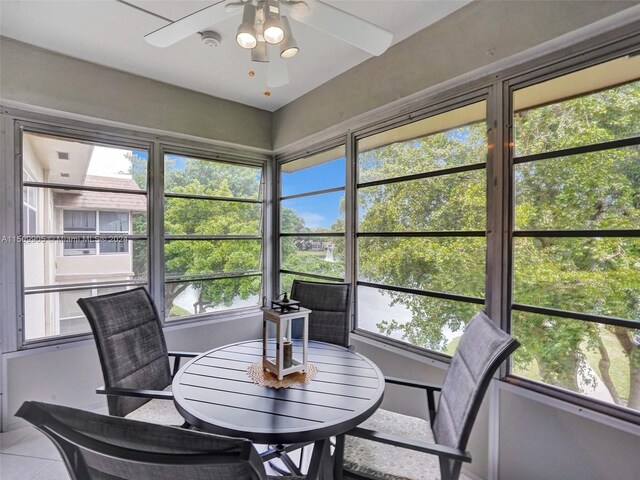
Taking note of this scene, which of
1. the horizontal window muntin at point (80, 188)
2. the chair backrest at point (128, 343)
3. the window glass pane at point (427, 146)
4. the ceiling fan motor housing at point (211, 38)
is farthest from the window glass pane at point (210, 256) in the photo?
the ceiling fan motor housing at point (211, 38)

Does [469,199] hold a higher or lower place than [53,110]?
lower

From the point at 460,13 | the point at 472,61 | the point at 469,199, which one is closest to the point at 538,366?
the point at 469,199

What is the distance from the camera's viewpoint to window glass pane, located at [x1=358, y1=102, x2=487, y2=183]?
2129mm

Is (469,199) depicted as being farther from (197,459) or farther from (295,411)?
(197,459)

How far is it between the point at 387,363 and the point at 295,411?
1.43 meters

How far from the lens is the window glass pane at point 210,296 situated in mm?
3369

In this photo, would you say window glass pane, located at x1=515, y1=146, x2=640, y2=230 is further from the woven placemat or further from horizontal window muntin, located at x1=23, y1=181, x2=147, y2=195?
horizontal window muntin, located at x1=23, y1=181, x2=147, y2=195

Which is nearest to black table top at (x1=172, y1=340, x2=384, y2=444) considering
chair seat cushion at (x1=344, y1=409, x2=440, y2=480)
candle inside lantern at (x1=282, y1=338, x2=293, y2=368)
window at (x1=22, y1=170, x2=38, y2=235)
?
candle inside lantern at (x1=282, y1=338, x2=293, y2=368)

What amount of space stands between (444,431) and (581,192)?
54.7 inches

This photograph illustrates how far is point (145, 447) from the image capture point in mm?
670

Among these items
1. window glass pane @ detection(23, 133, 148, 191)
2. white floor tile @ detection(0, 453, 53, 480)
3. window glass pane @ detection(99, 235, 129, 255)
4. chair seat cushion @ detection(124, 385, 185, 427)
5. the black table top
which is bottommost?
white floor tile @ detection(0, 453, 53, 480)

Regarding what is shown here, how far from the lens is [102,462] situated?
729mm

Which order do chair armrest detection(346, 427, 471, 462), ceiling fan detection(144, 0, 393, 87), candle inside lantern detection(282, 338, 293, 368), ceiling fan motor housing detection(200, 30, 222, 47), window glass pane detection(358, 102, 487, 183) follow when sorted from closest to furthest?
chair armrest detection(346, 427, 471, 462)
ceiling fan detection(144, 0, 393, 87)
candle inside lantern detection(282, 338, 293, 368)
window glass pane detection(358, 102, 487, 183)
ceiling fan motor housing detection(200, 30, 222, 47)

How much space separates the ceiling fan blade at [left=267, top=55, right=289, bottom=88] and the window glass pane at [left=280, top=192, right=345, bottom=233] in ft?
4.32
